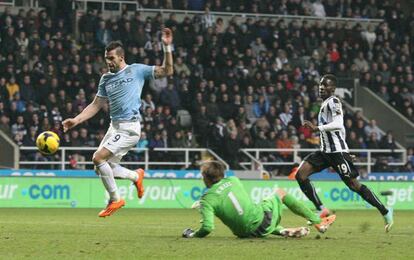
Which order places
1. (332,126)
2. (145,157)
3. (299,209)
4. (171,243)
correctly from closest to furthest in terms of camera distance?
(171,243) → (299,209) → (332,126) → (145,157)

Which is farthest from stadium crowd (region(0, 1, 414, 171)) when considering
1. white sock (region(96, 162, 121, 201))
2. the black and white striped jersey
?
the black and white striped jersey

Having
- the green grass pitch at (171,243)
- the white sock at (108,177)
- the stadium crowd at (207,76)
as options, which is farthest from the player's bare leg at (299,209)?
the stadium crowd at (207,76)

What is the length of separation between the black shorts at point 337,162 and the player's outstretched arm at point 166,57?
261cm

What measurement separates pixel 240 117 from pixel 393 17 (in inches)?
439

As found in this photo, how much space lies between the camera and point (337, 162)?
15234 mm

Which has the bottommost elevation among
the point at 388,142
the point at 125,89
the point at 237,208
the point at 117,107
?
the point at 388,142

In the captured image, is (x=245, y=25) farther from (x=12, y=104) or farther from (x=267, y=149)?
(x=12, y=104)

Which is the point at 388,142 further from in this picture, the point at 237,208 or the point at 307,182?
the point at 237,208

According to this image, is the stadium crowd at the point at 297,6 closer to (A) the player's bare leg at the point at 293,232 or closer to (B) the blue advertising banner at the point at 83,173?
(B) the blue advertising banner at the point at 83,173

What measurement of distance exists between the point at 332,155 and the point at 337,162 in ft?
0.42

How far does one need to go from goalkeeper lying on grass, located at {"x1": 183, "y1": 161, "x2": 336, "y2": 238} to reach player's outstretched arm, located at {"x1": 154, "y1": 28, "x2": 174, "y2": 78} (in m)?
2.26

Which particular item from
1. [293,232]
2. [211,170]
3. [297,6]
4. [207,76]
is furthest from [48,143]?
[297,6]

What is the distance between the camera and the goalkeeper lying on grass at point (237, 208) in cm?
1238

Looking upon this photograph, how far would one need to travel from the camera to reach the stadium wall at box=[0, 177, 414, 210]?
958 inches
